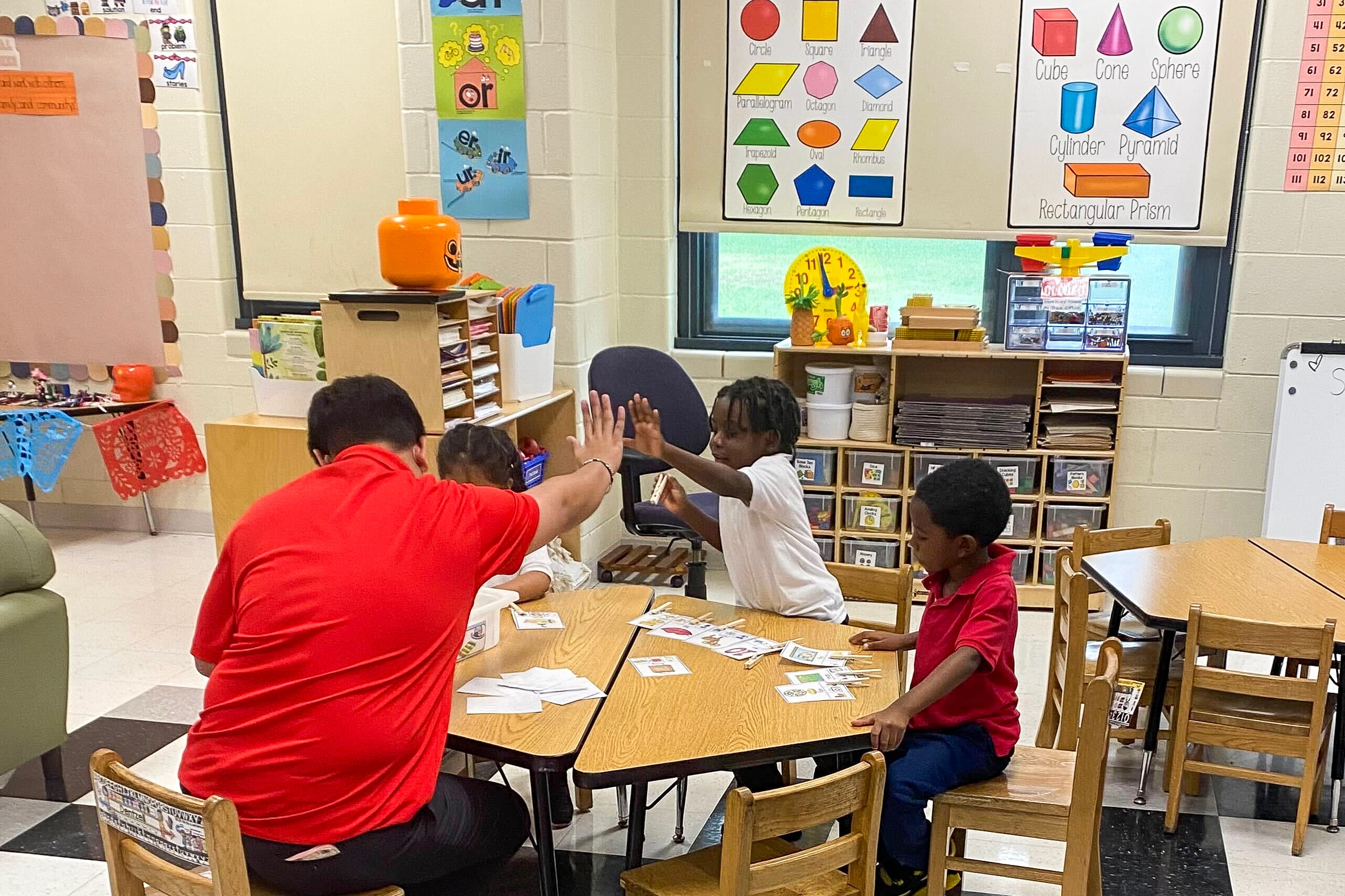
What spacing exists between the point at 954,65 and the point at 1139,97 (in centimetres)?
78

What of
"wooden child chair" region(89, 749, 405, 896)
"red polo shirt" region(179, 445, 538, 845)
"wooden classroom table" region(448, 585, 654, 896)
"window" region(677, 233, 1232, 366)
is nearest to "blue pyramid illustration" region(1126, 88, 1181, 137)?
"window" region(677, 233, 1232, 366)

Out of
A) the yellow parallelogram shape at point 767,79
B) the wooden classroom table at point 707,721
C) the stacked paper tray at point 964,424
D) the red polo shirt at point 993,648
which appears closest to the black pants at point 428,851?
the wooden classroom table at point 707,721

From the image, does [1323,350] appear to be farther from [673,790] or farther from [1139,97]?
[673,790]

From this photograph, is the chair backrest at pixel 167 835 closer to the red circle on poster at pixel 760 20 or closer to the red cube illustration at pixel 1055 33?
the red circle on poster at pixel 760 20

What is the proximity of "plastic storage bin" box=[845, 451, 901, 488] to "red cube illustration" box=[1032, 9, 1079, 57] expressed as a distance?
A: 185 cm

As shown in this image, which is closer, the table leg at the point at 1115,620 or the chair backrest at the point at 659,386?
the table leg at the point at 1115,620

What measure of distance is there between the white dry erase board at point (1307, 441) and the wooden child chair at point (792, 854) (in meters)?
3.36

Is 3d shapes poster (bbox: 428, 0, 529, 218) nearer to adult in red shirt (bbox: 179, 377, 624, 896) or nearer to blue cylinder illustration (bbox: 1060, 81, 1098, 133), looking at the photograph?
blue cylinder illustration (bbox: 1060, 81, 1098, 133)

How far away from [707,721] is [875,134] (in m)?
3.48

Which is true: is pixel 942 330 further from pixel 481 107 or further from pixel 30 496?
pixel 30 496

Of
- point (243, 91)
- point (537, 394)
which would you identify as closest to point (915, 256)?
point (537, 394)

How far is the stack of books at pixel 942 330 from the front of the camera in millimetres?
4598

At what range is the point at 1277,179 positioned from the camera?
4504mm

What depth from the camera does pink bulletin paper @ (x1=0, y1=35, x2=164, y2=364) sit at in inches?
206
